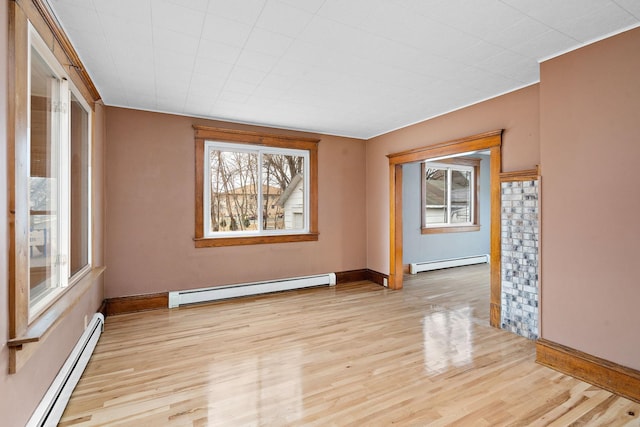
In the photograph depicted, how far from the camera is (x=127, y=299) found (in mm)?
3912

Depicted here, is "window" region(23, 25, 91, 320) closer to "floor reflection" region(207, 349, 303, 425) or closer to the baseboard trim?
the baseboard trim

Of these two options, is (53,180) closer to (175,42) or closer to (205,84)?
(175,42)

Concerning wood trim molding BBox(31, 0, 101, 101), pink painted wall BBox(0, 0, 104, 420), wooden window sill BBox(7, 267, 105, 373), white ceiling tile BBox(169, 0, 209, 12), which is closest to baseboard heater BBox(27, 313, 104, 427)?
pink painted wall BBox(0, 0, 104, 420)

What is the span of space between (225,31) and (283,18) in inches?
→ 17.7

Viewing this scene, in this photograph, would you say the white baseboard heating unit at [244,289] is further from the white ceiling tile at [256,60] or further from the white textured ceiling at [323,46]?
the white ceiling tile at [256,60]

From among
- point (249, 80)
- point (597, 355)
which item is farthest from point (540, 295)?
point (249, 80)

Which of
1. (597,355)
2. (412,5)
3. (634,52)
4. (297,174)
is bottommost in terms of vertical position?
(597,355)

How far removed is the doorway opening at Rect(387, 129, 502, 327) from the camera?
135 inches

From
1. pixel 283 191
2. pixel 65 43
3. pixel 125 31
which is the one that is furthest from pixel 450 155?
pixel 65 43

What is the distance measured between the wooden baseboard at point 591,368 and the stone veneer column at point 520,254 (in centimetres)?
56

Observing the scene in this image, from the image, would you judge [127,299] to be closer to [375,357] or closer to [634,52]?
[375,357]

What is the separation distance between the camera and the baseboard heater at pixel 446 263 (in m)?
6.18

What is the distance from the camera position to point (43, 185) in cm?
209

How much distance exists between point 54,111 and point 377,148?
Answer: 4.25m
